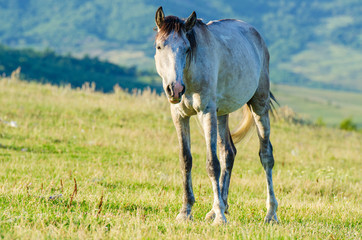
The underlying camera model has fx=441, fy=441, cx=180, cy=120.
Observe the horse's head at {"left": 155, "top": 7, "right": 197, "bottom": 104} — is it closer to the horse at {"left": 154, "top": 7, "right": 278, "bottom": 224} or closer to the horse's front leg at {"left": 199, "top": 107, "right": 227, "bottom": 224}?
the horse at {"left": 154, "top": 7, "right": 278, "bottom": 224}

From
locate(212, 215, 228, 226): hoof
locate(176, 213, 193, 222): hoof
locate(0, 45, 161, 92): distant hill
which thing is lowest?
locate(176, 213, 193, 222): hoof

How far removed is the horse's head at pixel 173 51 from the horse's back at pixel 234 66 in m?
0.92

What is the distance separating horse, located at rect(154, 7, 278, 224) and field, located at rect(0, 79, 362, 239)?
0.67 metres

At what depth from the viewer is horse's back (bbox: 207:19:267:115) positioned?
6574 millimetres

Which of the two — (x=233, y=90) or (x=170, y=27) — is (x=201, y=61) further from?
(x=233, y=90)

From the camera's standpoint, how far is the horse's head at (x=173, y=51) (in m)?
5.21

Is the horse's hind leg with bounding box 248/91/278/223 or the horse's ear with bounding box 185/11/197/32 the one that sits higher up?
the horse's ear with bounding box 185/11/197/32

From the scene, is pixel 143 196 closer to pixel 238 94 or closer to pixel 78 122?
pixel 238 94

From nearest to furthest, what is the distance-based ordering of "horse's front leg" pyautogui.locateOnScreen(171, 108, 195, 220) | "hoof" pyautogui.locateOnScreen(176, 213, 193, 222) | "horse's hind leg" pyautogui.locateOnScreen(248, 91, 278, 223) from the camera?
1. "hoof" pyautogui.locateOnScreen(176, 213, 193, 222)
2. "horse's front leg" pyautogui.locateOnScreen(171, 108, 195, 220)
3. "horse's hind leg" pyautogui.locateOnScreen(248, 91, 278, 223)

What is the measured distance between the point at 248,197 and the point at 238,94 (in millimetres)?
2678

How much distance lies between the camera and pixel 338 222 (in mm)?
6656

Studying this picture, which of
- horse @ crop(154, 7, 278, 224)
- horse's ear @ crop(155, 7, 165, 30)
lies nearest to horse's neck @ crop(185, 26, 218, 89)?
horse @ crop(154, 7, 278, 224)

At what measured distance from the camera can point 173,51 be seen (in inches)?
212

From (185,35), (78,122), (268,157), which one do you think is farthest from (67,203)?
(78,122)
